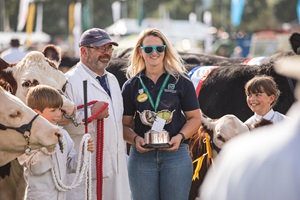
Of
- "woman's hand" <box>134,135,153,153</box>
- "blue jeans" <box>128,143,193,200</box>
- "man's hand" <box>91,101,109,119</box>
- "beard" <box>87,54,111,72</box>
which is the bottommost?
"blue jeans" <box>128,143,193,200</box>

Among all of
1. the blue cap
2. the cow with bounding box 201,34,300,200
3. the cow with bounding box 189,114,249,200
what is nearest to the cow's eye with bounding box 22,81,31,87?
the blue cap

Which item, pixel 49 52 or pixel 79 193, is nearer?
pixel 79 193

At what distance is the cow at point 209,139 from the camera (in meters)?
5.22

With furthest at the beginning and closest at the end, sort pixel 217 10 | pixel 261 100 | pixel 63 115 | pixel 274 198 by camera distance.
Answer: pixel 217 10, pixel 261 100, pixel 63 115, pixel 274 198

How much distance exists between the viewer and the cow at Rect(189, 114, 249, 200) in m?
5.22

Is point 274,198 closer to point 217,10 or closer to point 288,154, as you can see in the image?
point 288,154

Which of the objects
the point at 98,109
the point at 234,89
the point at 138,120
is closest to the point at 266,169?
the point at 98,109

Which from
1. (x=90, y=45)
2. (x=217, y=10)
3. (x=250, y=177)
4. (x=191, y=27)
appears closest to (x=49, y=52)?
(x=90, y=45)

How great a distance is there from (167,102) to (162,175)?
57 cm

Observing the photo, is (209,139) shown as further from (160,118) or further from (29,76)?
(29,76)

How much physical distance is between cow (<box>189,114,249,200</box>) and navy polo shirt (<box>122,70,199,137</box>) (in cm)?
20

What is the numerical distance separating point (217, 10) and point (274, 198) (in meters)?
86.9

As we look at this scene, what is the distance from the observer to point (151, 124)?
5.57 meters

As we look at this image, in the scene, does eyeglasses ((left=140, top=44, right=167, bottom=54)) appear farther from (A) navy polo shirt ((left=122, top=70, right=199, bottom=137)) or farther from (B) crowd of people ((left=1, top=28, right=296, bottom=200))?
(A) navy polo shirt ((left=122, top=70, right=199, bottom=137))
